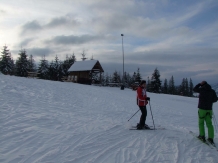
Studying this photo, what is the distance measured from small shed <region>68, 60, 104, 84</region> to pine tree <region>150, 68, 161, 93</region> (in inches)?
852

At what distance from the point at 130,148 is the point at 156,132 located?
2.37 meters

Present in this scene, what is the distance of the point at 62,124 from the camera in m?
7.38

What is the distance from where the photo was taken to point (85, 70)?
35.9 m

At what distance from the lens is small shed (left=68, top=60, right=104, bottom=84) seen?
35.5 meters

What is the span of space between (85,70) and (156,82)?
82.6ft

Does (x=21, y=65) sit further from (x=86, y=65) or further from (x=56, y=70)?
(x=86, y=65)

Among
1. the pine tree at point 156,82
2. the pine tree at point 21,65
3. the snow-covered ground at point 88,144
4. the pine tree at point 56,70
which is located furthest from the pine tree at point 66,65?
the snow-covered ground at point 88,144

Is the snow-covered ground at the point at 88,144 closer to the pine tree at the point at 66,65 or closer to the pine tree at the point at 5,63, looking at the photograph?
the pine tree at the point at 5,63

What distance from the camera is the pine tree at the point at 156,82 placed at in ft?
171

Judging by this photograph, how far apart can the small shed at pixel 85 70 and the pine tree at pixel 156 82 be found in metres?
21.6

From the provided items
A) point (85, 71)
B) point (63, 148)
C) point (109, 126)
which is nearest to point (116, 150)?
point (63, 148)

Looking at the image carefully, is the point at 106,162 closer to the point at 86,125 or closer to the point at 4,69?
the point at 86,125

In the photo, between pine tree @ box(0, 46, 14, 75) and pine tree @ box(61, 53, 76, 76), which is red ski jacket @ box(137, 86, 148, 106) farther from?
pine tree @ box(61, 53, 76, 76)

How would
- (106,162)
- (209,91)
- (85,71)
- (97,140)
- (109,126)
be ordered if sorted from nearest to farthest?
(106,162) → (97,140) → (209,91) → (109,126) → (85,71)
